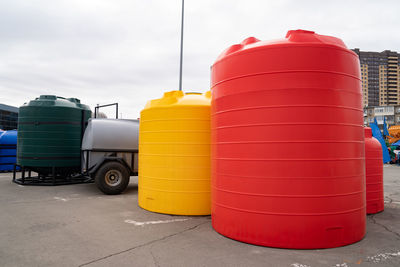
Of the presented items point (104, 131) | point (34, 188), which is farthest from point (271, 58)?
point (34, 188)

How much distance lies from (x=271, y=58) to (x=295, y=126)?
108cm

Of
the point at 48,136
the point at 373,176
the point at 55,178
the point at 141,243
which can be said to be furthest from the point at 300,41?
the point at 55,178

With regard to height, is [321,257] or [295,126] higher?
[295,126]

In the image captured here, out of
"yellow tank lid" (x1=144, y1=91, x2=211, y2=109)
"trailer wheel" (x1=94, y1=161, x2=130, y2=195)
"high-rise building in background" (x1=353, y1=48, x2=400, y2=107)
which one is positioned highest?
"high-rise building in background" (x1=353, y1=48, x2=400, y2=107)

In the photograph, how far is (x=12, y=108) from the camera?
58.9 meters

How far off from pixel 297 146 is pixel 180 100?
3.14 metres

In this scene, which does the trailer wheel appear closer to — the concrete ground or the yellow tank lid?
the concrete ground

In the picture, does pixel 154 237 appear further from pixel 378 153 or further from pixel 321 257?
pixel 378 153

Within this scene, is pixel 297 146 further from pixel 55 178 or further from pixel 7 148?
pixel 7 148

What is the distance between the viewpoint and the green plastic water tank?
38.3ft

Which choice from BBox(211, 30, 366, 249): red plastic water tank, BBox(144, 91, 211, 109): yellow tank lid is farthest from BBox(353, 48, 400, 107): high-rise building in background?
BBox(211, 30, 366, 249): red plastic water tank

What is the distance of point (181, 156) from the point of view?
6297mm

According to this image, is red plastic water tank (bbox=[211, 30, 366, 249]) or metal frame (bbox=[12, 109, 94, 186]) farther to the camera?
metal frame (bbox=[12, 109, 94, 186])

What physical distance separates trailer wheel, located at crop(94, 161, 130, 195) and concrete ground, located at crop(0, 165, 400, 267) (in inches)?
87.5
